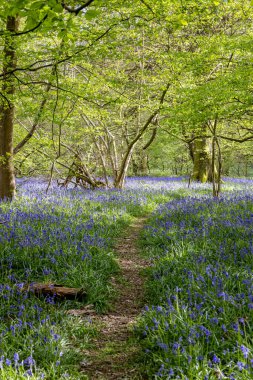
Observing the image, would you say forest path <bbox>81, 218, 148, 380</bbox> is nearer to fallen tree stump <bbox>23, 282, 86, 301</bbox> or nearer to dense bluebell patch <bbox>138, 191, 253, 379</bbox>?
dense bluebell patch <bbox>138, 191, 253, 379</bbox>

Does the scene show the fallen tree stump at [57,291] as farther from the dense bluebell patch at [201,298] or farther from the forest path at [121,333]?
the dense bluebell patch at [201,298]

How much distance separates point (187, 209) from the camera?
9.48 meters

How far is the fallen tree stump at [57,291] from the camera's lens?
4670 millimetres

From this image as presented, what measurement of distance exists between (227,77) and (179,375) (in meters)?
7.72

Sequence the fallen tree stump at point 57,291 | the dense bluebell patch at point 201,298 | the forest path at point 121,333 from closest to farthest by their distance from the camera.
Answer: the dense bluebell patch at point 201,298 < the forest path at point 121,333 < the fallen tree stump at point 57,291

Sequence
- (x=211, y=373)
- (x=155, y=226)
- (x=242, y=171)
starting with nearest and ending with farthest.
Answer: (x=211, y=373) → (x=155, y=226) → (x=242, y=171)

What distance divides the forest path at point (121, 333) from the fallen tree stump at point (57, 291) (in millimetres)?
466

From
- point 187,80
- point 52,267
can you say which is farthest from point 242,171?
point 52,267

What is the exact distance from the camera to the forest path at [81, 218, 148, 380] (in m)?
3.39

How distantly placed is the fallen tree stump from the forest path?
1.53 ft

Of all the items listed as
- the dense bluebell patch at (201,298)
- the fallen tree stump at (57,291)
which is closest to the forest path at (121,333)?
the dense bluebell patch at (201,298)

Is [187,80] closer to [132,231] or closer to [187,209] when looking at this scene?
[187,209]

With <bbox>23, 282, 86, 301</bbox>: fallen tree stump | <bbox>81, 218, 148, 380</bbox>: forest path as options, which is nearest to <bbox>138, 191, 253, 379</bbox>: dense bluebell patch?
<bbox>81, 218, 148, 380</bbox>: forest path

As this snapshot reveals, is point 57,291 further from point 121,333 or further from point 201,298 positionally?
point 201,298
